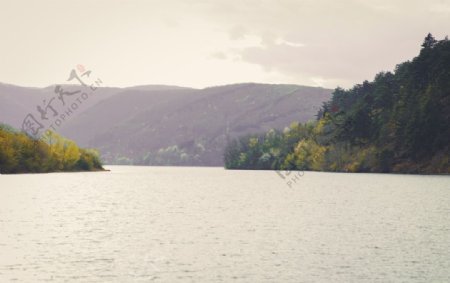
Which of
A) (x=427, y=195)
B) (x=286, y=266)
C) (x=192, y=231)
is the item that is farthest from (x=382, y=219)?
(x=427, y=195)

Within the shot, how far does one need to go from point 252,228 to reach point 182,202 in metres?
39.5

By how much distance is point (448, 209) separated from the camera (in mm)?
81438

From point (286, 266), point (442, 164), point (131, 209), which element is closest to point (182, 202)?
point (131, 209)

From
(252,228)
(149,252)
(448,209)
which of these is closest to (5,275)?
(149,252)

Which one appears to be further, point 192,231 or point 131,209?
point 131,209

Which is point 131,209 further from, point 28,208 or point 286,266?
point 286,266

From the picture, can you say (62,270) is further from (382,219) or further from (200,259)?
(382,219)

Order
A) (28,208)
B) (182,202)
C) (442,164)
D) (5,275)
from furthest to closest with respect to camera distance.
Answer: (442,164) → (182,202) → (28,208) → (5,275)

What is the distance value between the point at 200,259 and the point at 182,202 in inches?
2250

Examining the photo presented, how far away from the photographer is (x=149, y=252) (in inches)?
1815

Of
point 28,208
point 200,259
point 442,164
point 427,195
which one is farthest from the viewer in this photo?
point 442,164

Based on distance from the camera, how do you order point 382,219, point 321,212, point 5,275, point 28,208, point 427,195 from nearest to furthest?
point 5,275 < point 382,219 < point 321,212 < point 28,208 < point 427,195

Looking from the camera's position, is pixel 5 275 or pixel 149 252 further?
pixel 149 252

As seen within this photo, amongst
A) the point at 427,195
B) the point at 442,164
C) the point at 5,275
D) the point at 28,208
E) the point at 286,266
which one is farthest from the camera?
the point at 442,164
